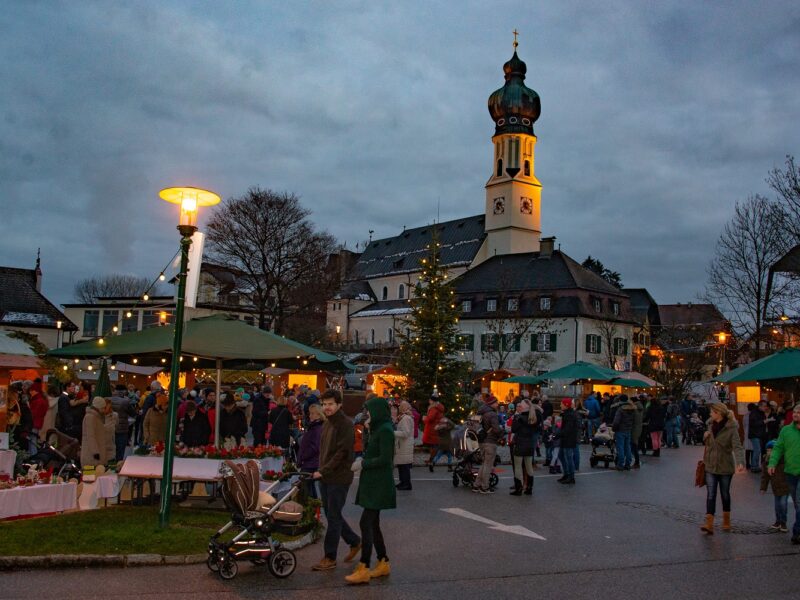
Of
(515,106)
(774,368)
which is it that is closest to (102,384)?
(774,368)

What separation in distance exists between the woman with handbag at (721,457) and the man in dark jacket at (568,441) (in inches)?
217

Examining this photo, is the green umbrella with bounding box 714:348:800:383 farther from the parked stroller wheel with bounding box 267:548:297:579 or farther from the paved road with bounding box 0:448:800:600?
the parked stroller wheel with bounding box 267:548:297:579

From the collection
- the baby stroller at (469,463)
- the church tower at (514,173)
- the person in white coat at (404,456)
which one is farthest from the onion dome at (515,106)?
the person in white coat at (404,456)

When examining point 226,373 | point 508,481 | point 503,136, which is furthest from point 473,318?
point 508,481

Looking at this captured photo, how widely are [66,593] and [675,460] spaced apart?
2065 cm

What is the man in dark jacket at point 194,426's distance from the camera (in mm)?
15492

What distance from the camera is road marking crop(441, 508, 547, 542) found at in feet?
36.3

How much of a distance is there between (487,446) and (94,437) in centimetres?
715

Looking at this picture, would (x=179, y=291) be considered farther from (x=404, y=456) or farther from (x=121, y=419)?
(x=121, y=419)

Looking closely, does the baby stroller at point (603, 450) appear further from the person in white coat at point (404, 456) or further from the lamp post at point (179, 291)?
the lamp post at point (179, 291)

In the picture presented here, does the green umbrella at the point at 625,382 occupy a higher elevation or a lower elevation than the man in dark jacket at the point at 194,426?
higher

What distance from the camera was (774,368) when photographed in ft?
68.2

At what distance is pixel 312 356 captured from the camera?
44.9 feet

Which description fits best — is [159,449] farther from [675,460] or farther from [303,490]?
[675,460]
